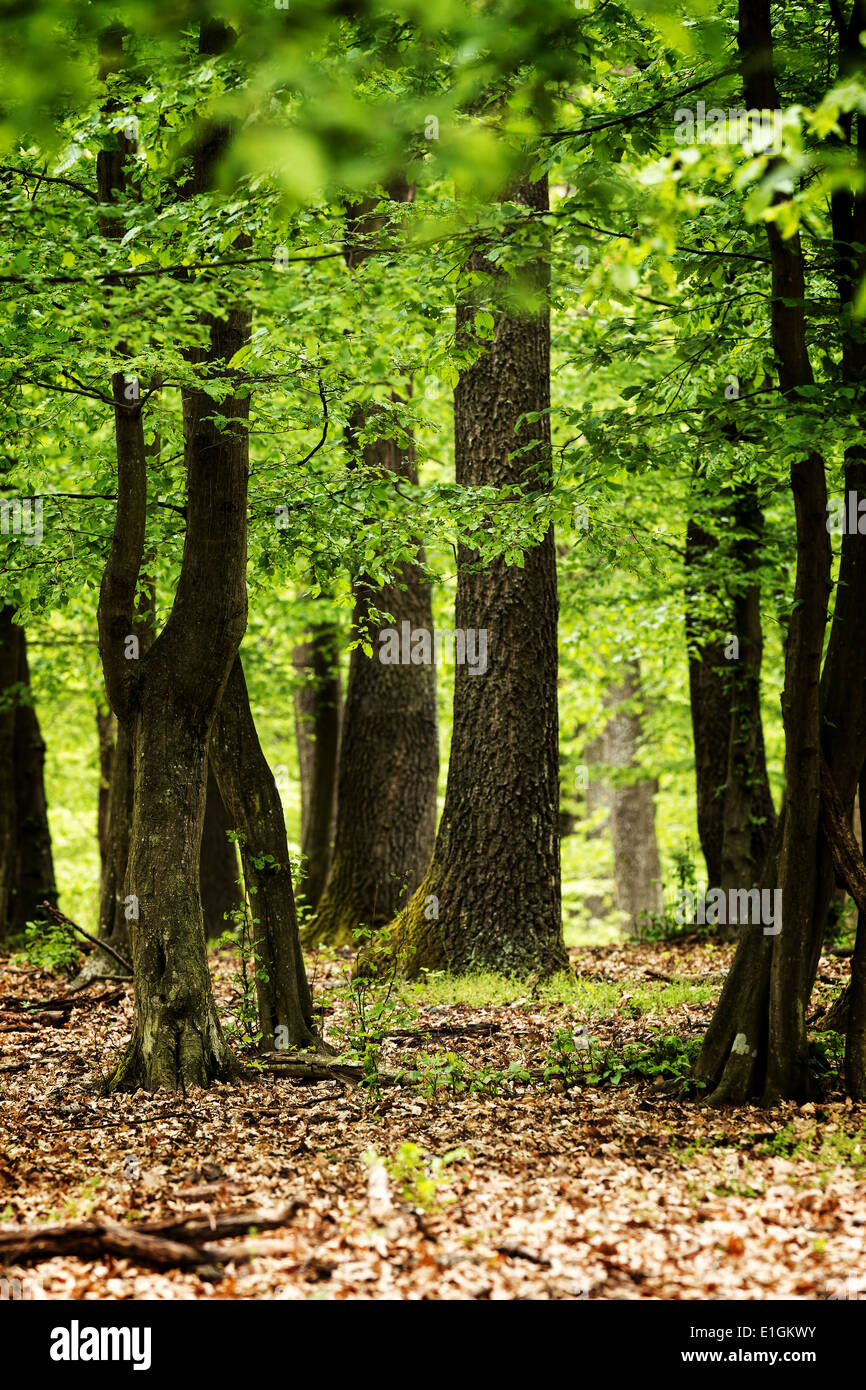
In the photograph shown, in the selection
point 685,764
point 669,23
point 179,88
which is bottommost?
point 685,764

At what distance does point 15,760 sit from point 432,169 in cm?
1004

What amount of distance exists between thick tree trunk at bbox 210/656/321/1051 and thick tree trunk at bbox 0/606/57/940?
6394 mm

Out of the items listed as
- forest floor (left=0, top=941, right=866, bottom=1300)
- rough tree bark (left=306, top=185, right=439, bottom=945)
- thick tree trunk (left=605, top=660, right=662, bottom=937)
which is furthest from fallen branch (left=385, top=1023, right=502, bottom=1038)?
thick tree trunk (left=605, top=660, right=662, bottom=937)

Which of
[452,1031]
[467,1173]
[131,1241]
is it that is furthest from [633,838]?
[131,1241]

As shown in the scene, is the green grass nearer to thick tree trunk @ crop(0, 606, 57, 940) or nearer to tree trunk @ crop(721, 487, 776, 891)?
tree trunk @ crop(721, 487, 776, 891)

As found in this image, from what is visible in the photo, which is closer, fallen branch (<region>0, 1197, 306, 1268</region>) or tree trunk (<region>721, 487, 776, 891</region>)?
fallen branch (<region>0, 1197, 306, 1268</region>)

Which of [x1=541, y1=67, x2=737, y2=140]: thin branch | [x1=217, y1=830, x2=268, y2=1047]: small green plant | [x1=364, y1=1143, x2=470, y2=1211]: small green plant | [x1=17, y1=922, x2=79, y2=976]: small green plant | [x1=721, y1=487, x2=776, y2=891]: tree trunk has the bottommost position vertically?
[x1=17, y1=922, x2=79, y2=976]: small green plant

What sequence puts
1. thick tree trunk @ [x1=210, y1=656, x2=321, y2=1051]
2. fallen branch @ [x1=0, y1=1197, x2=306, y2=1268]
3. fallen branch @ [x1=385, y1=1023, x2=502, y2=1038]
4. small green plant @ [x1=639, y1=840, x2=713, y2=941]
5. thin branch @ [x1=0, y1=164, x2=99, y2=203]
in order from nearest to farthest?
fallen branch @ [x1=0, y1=1197, x2=306, y2=1268], thin branch @ [x1=0, y1=164, x2=99, y2=203], thick tree trunk @ [x1=210, y1=656, x2=321, y2=1051], fallen branch @ [x1=385, y1=1023, x2=502, y2=1038], small green plant @ [x1=639, y1=840, x2=713, y2=941]

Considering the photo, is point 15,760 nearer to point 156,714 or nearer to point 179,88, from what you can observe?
point 156,714

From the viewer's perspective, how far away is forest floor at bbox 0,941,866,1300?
395 cm

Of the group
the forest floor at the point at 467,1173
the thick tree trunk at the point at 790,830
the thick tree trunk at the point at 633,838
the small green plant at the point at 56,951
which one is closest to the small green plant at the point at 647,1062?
the forest floor at the point at 467,1173

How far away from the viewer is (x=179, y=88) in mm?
4688

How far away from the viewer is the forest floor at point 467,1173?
13.0 ft

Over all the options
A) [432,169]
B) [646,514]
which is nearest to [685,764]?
[646,514]
